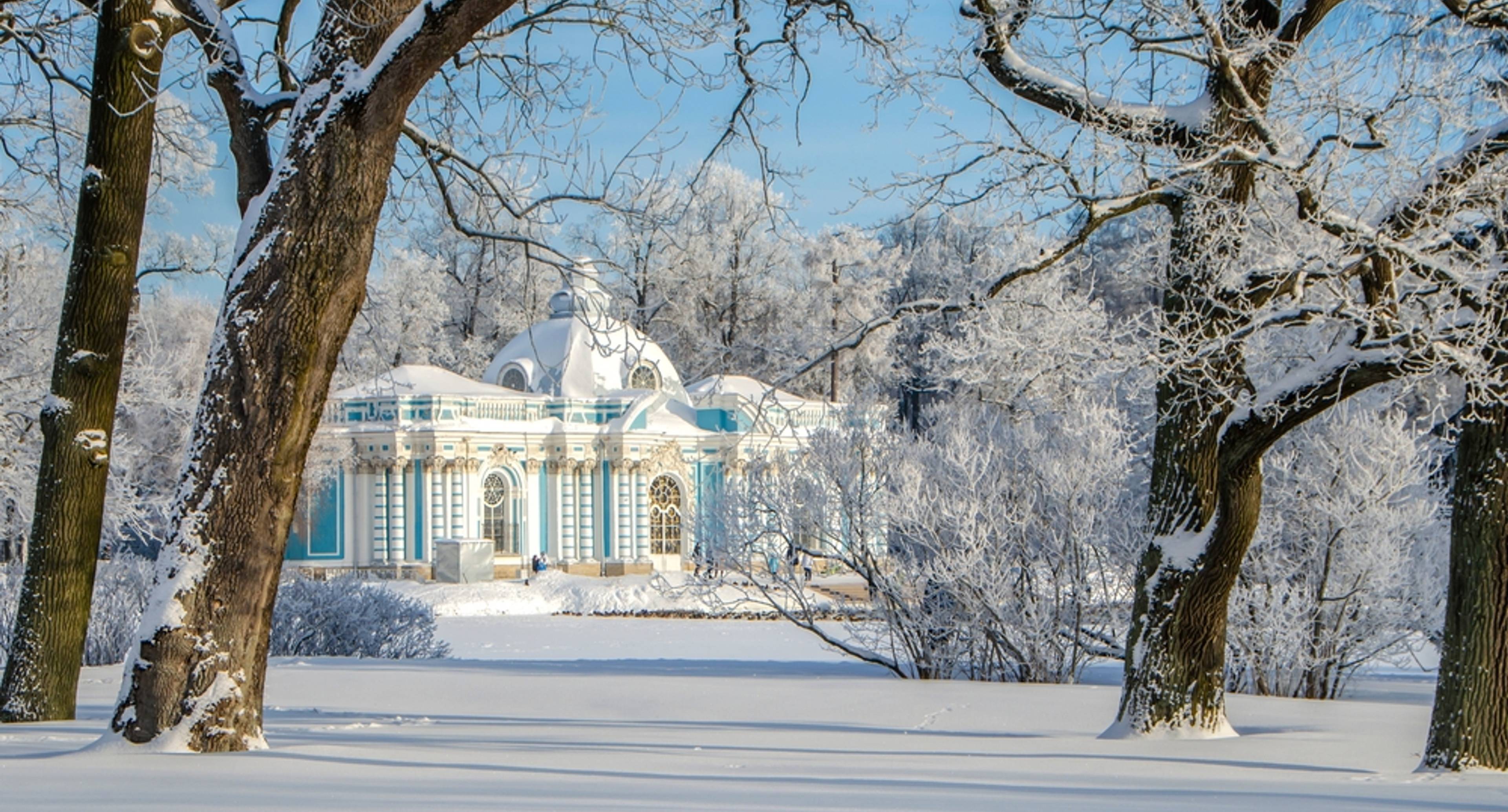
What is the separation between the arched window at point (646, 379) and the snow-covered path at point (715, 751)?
2513cm

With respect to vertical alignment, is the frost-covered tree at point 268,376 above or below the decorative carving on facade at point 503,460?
below

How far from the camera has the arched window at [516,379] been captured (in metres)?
35.7

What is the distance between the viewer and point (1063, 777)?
17.1 feet

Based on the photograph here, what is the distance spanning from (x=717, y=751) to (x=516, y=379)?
99.2 feet

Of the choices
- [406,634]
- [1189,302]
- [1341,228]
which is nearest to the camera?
[1341,228]

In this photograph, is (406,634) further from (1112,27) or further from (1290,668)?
(1112,27)

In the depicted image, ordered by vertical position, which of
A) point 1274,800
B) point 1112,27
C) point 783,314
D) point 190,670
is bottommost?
point 1274,800

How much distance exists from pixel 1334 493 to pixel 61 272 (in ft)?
53.5

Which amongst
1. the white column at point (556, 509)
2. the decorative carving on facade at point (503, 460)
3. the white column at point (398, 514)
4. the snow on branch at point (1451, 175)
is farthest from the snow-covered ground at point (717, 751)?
the white column at point (556, 509)

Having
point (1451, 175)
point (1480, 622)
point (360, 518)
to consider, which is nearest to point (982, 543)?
point (1480, 622)

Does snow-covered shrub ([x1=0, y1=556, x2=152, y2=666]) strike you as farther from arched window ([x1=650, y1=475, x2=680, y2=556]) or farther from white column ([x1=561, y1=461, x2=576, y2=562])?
arched window ([x1=650, y1=475, x2=680, y2=556])

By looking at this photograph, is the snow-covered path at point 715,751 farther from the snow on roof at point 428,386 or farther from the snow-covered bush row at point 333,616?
the snow on roof at point 428,386

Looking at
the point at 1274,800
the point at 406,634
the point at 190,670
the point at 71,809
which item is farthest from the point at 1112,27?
the point at 406,634

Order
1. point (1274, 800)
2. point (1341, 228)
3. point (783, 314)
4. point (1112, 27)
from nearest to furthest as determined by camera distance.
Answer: point (1274, 800) < point (1341, 228) < point (1112, 27) < point (783, 314)
